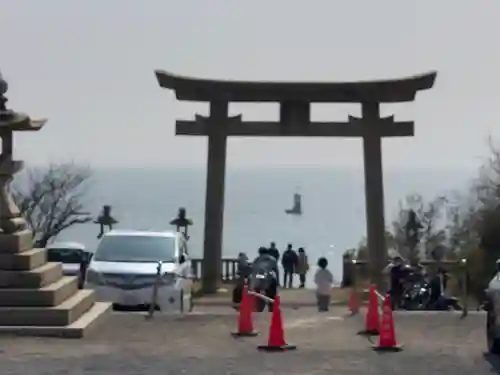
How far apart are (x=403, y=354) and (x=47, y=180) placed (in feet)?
120

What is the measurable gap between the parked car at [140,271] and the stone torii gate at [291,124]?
27.4 feet

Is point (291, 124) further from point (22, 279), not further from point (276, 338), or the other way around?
point (276, 338)

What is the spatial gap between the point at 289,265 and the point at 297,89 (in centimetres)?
680

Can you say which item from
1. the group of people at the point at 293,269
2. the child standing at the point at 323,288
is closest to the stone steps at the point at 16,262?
the group of people at the point at 293,269

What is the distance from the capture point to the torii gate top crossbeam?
29.4 m

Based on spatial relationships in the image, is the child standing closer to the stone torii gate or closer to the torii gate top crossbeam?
the stone torii gate

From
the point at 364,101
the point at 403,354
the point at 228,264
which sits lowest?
the point at 403,354

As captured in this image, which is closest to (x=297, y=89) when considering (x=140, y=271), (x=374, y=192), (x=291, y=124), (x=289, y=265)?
(x=291, y=124)

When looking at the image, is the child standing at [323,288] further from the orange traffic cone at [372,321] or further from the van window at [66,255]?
the van window at [66,255]

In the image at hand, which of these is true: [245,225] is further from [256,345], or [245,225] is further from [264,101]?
[256,345]

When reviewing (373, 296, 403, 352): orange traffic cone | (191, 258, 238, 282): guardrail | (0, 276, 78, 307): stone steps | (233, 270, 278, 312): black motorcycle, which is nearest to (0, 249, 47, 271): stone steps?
(0, 276, 78, 307): stone steps

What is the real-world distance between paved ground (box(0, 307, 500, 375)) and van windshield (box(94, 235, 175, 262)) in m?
3.69

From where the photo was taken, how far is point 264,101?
99.3ft

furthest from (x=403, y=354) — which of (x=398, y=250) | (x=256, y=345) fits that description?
(x=398, y=250)
